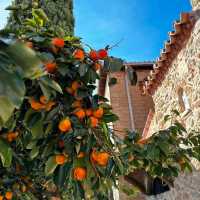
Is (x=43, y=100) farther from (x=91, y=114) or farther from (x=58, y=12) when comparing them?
(x=58, y=12)

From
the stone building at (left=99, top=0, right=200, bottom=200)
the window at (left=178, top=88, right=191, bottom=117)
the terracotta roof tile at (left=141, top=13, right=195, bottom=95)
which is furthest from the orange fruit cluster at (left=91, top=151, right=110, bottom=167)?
the terracotta roof tile at (left=141, top=13, right=195, bottom=95)

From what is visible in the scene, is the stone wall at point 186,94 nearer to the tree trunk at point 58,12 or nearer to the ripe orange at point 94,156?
the tree trunk at point 58,12

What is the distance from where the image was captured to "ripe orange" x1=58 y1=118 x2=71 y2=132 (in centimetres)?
193

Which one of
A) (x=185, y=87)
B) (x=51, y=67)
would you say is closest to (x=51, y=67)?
(x=51, y=67)

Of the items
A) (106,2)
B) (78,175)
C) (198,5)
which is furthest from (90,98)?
(106,2)

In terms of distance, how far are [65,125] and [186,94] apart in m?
5.38

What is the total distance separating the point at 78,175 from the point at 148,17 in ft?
31.8

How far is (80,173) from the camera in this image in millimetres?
1886

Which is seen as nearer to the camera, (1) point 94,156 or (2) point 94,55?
(1) point 94,156

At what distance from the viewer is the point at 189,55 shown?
672 cm

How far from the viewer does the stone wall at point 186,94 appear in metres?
6.24

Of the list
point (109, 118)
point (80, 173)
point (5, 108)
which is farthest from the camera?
point (109, 118)

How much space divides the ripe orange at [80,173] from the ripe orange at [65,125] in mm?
226

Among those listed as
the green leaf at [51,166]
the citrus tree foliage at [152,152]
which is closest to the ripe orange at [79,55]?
the green leaf at [51,166]
